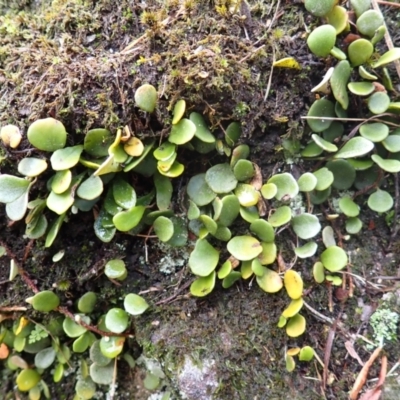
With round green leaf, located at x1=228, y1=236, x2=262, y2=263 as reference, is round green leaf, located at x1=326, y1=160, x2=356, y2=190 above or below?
above

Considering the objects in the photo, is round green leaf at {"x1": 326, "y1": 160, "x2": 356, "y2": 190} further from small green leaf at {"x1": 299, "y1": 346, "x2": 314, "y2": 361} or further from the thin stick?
small green leaf at {"x1": 299, "y1": 346, "x2": 314, "y2": 361}

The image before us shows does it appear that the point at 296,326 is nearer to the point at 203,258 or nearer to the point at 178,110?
the point at 203,258

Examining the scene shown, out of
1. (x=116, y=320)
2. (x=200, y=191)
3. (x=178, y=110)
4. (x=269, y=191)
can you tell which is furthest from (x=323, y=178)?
(x=116, y=320)

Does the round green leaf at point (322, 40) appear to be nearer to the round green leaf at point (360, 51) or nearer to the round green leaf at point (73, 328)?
the round green leaf at point (360, 51)

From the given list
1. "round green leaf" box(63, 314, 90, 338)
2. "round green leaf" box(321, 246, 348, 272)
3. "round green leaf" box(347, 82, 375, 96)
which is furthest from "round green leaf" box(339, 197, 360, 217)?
"round green leaf" box(63, 314, 90, 338)

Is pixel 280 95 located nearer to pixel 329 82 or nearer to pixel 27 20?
pixel 329 82

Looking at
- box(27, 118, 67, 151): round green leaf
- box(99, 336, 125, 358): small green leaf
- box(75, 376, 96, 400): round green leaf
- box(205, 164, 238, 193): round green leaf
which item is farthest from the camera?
box(75, 376, 96, 400): round green leaf
